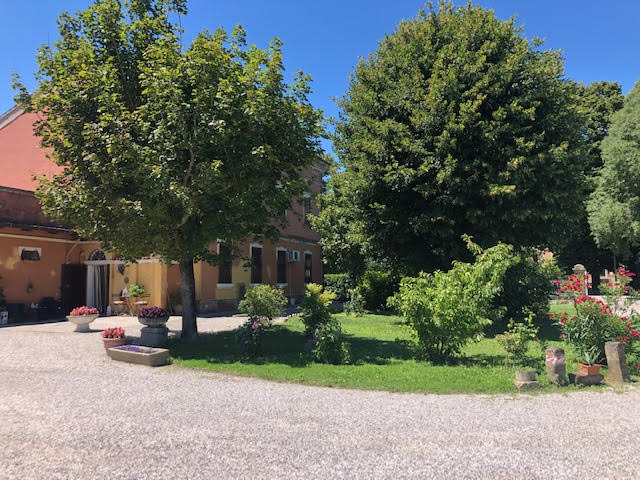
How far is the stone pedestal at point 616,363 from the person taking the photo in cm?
780

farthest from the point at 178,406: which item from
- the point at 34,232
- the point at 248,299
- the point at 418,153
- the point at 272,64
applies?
the point at 34,232

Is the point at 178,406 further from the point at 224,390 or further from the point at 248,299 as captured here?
the point at 248,299

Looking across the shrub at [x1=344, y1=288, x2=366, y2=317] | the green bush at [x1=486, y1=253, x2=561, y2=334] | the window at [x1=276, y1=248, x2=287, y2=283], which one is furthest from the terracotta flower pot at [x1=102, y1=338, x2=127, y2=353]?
the window at [x1=276, y1=248, x2=287, y2=283]

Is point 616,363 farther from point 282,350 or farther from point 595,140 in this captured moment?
point 595,140

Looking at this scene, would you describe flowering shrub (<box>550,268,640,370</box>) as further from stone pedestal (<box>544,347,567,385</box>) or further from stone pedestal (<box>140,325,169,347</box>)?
stone pedestal (<box>140,325,169,347</box>)

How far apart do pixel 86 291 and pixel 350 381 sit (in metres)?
15.9

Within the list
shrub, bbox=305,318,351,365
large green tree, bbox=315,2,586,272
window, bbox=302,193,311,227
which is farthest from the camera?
large green tree, bbox=315,2,586,272

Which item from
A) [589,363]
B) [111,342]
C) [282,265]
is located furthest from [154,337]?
[282,265]

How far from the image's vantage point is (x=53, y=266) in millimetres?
18922

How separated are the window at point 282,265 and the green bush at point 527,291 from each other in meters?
12.6

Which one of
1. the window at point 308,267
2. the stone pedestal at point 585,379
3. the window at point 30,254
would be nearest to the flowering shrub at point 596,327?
the stone pedestal at point 585,379

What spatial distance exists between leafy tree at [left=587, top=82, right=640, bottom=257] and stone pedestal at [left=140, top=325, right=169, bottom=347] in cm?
2919

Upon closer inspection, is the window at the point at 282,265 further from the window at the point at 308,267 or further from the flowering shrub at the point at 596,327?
Answer: the flowering shrub at the point at 596,327

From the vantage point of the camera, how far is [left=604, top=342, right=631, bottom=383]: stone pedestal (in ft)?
25.6
